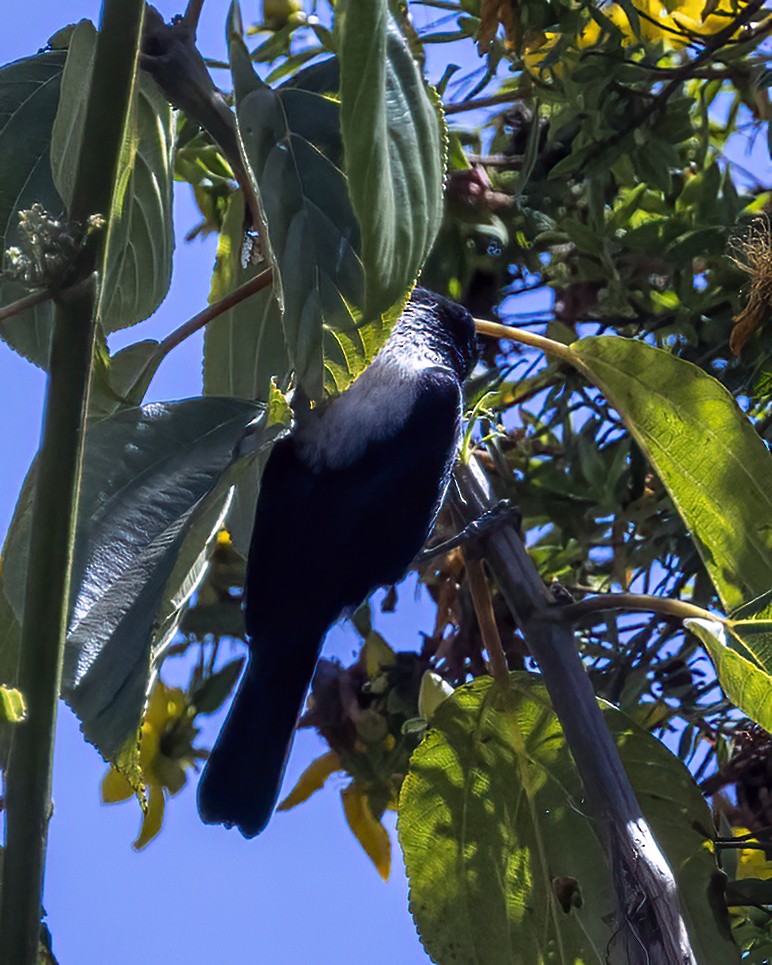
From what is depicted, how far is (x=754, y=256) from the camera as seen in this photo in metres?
0.99

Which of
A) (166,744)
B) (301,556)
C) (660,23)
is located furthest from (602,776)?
(660,23)

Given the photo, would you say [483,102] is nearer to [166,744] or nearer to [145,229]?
[145,229]

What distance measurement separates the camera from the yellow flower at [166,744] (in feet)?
3.54

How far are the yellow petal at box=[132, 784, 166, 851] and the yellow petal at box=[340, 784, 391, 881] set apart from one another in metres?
0.15

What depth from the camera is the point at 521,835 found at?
775 mm

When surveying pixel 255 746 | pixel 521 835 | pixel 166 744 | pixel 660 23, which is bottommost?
pixel 521 835

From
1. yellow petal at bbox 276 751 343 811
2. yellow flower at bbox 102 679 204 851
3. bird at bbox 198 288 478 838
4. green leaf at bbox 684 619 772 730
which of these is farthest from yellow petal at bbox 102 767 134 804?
green leaf at bbox 684 619 772 730

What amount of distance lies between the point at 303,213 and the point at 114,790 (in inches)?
29.2


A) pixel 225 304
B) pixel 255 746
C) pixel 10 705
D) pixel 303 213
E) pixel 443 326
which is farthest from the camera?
pixel 443 326

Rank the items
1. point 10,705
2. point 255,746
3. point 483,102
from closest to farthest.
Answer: point 10,705 → point 255,746 → point 483,102

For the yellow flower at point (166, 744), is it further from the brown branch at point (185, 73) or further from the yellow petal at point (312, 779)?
the brown branch at point (185, 73)

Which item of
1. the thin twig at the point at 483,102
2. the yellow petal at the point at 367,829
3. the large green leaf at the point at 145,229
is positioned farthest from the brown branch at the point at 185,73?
the yellow petal at the point at 367,829

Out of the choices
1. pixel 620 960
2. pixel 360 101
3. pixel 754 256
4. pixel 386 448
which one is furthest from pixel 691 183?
pixel 360 101

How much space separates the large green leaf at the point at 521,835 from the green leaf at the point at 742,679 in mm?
157
